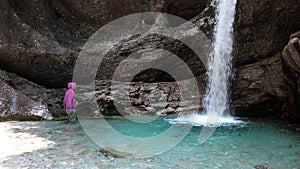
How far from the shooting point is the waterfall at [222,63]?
45.3 ft

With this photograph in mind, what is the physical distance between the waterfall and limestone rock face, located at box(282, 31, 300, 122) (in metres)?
2.65

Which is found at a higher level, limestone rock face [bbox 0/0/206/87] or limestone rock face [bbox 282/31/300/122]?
limestone rock face [bbox 0/0/206/87]

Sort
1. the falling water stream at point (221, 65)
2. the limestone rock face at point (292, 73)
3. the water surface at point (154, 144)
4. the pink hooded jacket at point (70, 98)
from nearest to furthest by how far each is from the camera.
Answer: the water surface at point (154, 144), the limestone rock face at point (292, 73), the pink hooded jacket at point (70, 98), the falling water stream at point (221, 65)

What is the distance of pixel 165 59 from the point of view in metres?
14.4

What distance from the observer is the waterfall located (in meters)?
13.8

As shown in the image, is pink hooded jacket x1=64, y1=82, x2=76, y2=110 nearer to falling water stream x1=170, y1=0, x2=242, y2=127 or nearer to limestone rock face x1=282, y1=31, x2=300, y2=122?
falling water stream x1=170, y1=0, x2=242, y2=127

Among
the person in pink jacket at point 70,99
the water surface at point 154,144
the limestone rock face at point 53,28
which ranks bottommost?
the water surface at point 154,144

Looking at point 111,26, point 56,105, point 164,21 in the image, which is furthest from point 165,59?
point 56,105

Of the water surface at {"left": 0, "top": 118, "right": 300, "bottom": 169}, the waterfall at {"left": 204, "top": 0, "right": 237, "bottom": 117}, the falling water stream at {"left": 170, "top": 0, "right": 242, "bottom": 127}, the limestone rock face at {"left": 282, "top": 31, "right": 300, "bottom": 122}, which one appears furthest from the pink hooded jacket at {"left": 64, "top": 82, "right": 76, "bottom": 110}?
the limestone rock face at {"left": 282, "top": 31, "right": 300, "bottom": 122}

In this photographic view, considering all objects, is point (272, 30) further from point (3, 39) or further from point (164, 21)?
point (3, 39)

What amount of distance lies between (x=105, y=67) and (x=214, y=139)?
7615 millimetres

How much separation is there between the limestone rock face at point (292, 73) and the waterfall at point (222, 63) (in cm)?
265

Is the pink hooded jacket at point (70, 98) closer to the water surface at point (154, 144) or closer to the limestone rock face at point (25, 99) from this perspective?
the water surface at point (154, 144)

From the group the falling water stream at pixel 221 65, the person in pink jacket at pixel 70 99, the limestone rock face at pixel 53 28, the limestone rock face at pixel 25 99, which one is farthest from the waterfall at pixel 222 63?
the limestone rock face at pixel 25 99
